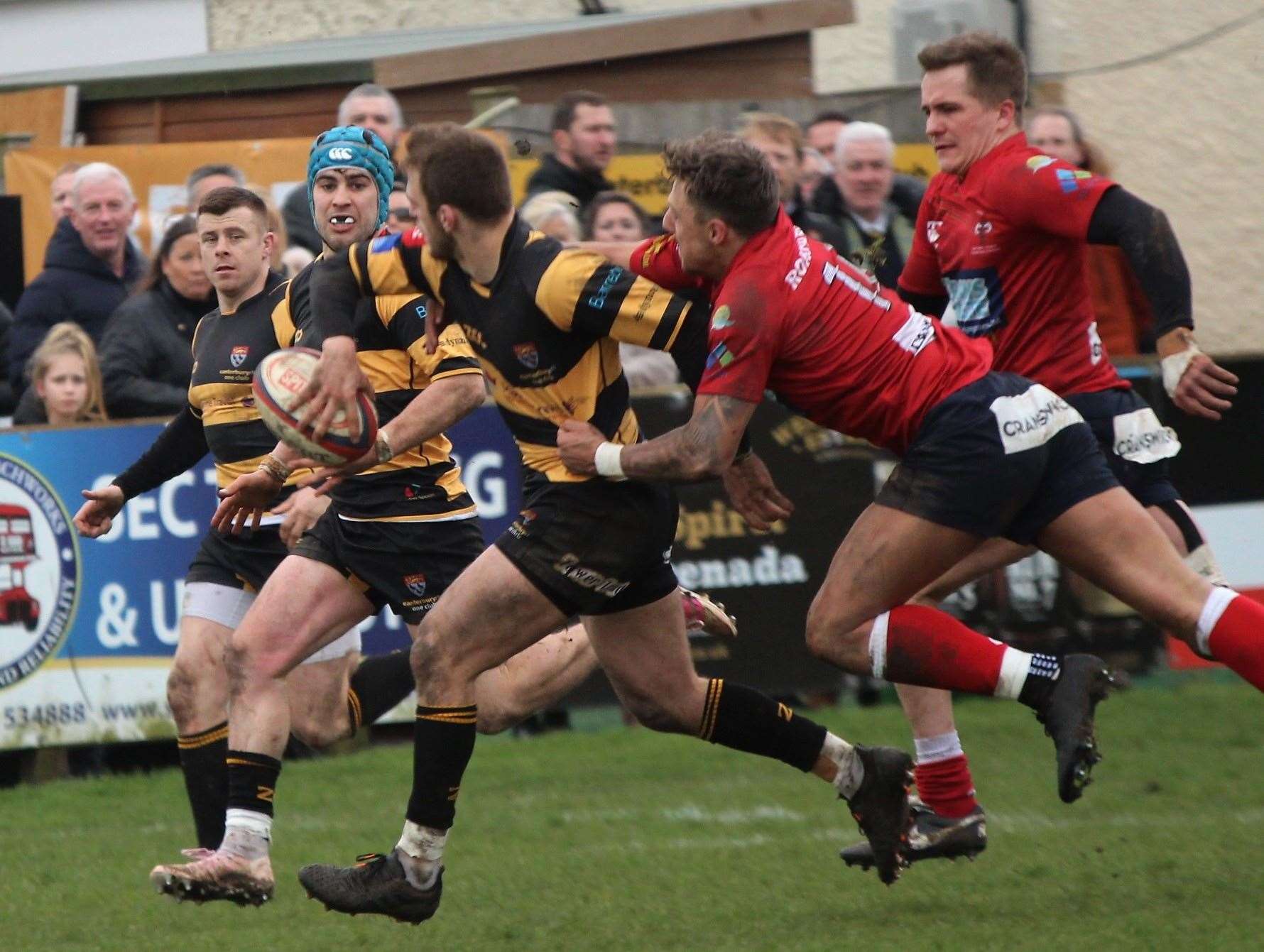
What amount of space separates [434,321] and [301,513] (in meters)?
1.06

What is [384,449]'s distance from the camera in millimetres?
6270

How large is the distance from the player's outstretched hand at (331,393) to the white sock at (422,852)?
43.9 inches

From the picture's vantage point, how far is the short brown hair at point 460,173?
5.78 meters

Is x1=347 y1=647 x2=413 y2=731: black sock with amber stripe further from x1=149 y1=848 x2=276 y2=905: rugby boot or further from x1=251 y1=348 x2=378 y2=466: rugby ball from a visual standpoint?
x1=251 y1=348 x2=378 y2=466: rugby ball

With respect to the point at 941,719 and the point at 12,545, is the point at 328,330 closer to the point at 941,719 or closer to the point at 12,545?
the point at 941,719

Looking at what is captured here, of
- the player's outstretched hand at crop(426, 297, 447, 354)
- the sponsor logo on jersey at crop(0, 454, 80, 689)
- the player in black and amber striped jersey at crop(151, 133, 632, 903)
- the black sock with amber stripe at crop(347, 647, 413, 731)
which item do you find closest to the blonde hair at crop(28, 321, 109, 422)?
the sponsor logo on jersey at crop(0, 454, 80, 689)

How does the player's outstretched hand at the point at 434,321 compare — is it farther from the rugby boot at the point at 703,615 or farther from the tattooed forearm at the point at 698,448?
the rugby boot at the point at 703,615

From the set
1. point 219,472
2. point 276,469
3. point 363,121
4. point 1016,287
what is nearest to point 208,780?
point 219,472

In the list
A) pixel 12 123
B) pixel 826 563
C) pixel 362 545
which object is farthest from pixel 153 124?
pixel 362 545

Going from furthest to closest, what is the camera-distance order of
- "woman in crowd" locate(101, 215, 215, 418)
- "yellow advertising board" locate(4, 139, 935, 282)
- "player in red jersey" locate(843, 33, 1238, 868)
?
"yellow advertising board" locate(4, 139, 935, 282), "woman in crowd" locate(101, 215, 215, 418), "player in red jersey" locate(843, 33, 1238, 868)

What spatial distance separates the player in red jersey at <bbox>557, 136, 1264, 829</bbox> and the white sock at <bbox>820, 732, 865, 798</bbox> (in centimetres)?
44

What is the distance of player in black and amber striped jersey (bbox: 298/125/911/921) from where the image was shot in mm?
5770

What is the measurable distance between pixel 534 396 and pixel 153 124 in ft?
29.2

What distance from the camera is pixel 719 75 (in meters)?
14.3
